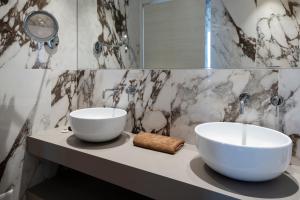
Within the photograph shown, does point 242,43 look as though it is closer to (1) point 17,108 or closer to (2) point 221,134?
(2) point 221,134

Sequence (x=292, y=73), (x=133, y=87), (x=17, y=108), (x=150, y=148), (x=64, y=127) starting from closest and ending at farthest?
1. (x=292, y=73)
2. (x=150, y=148)
3. (x=17, y=108)
4. (x=133, y=87)
5. (x=64, y=127)

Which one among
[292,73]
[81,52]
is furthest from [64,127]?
[292,73]

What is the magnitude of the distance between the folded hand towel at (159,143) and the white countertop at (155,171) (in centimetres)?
3

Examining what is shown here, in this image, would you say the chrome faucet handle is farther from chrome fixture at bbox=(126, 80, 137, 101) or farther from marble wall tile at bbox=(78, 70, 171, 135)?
chrome fixture at bbox=(126, 80, 137, 101)

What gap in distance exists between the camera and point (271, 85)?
1.26m

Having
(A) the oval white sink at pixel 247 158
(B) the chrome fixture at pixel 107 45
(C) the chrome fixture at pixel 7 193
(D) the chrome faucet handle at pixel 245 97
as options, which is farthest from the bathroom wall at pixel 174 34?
(C) the chrome fixture at pixel 7 193

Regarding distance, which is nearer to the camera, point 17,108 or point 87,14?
point 17,108

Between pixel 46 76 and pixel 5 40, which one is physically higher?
pixel 5 40

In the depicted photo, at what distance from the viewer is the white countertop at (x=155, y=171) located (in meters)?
0.97

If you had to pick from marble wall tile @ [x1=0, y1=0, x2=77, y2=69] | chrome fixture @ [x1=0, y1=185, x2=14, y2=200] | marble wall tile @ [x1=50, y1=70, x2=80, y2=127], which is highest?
marble wall tile @ [x1=0, y1=0, x2=77, y2=69]

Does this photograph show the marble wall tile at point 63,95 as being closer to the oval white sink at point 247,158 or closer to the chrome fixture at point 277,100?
the oval white sink at point 247,158

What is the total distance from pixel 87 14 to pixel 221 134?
1.55 m

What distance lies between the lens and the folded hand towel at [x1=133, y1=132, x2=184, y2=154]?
135 centimetres

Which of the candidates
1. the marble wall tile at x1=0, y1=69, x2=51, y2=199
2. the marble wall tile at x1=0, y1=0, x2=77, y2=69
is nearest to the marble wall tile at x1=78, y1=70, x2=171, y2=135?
the marble wall tile at x1=0, y1=0, x2=77, y2=69
